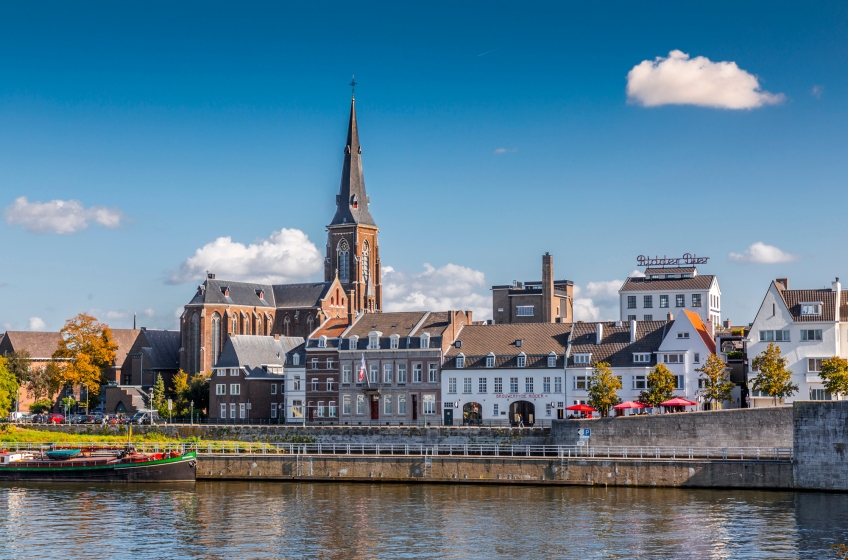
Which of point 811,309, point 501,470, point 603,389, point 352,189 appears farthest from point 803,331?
point 352,189

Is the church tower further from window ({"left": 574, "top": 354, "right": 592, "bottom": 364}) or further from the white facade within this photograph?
window ({"left": 574, "top": 354, "right": 592, "bottom": 364})

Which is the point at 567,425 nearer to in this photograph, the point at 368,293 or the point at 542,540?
the point at 542,540

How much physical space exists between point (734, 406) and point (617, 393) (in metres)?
9.36

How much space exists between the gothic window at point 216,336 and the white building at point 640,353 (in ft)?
203

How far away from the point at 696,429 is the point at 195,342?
8170cm

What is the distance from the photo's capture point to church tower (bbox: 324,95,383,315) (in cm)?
16500

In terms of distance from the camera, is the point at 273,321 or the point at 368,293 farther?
the point at 368,293

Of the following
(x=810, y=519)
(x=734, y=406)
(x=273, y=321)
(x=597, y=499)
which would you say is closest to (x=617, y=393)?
(x=734, y=406)

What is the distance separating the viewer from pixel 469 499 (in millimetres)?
61188

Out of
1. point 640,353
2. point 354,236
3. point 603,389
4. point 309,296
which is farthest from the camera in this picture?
point 354,236

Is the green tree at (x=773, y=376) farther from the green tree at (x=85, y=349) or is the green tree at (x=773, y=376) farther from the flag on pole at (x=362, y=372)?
the green tree at (x=85, y=349)

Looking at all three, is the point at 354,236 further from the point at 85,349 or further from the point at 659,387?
the point at 659,387

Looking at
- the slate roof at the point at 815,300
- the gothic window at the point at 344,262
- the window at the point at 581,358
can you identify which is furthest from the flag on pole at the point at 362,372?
the gothic window at the point at 344,262

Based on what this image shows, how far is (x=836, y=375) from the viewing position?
256 feet
